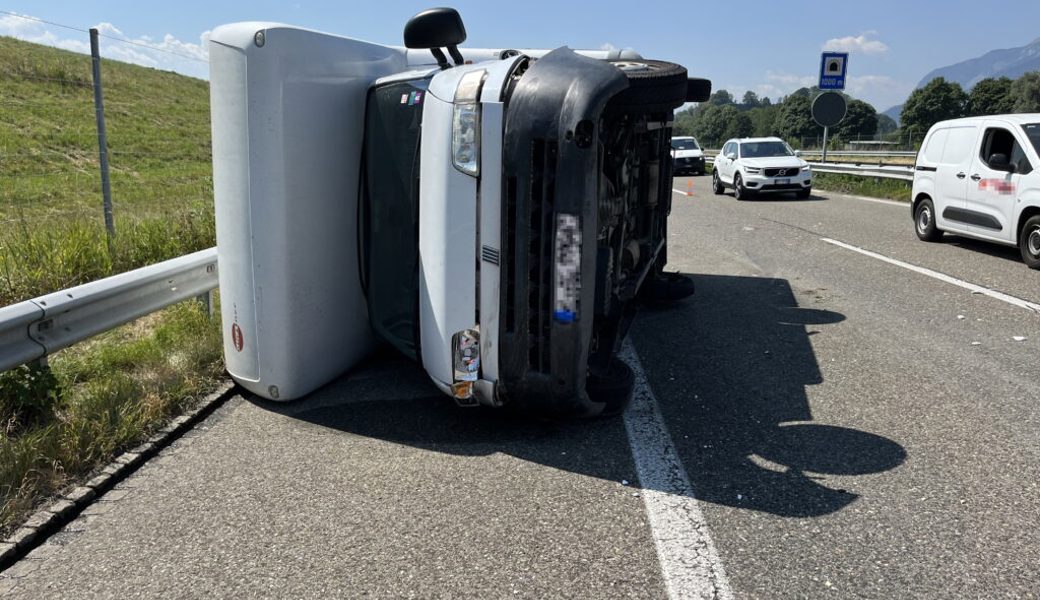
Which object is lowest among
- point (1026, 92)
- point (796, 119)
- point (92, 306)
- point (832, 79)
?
point (92, 306)

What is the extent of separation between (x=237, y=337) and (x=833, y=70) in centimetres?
2199

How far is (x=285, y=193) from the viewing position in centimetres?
415

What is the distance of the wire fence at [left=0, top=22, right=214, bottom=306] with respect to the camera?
6469 millimetres

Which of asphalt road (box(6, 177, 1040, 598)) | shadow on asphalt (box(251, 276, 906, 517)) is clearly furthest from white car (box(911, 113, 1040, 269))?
shadow on asphalt (box(251, 276, 906, 517))

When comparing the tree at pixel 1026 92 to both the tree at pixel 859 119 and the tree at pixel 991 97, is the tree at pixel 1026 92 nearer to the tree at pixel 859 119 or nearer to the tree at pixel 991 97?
the tree at pixel 991 97

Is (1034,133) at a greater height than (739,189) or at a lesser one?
greater

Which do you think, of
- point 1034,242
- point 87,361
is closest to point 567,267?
point 87,361

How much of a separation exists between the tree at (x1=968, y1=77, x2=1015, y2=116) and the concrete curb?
8624cm

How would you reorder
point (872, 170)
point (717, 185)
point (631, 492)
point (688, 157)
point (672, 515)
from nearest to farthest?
point (672, 515) < point (631, 492) < point (872, 170) < point (717, 185) < point (688, 157)

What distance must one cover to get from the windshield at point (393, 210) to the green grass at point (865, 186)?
16.1 meters

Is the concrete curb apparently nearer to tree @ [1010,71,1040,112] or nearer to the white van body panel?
the white van body panel

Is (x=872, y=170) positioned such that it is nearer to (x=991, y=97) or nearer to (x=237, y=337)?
(x=237, y=337)

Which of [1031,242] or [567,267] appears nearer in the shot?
[567,267]

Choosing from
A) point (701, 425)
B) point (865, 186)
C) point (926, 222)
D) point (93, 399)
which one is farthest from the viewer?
point (865, 186)
